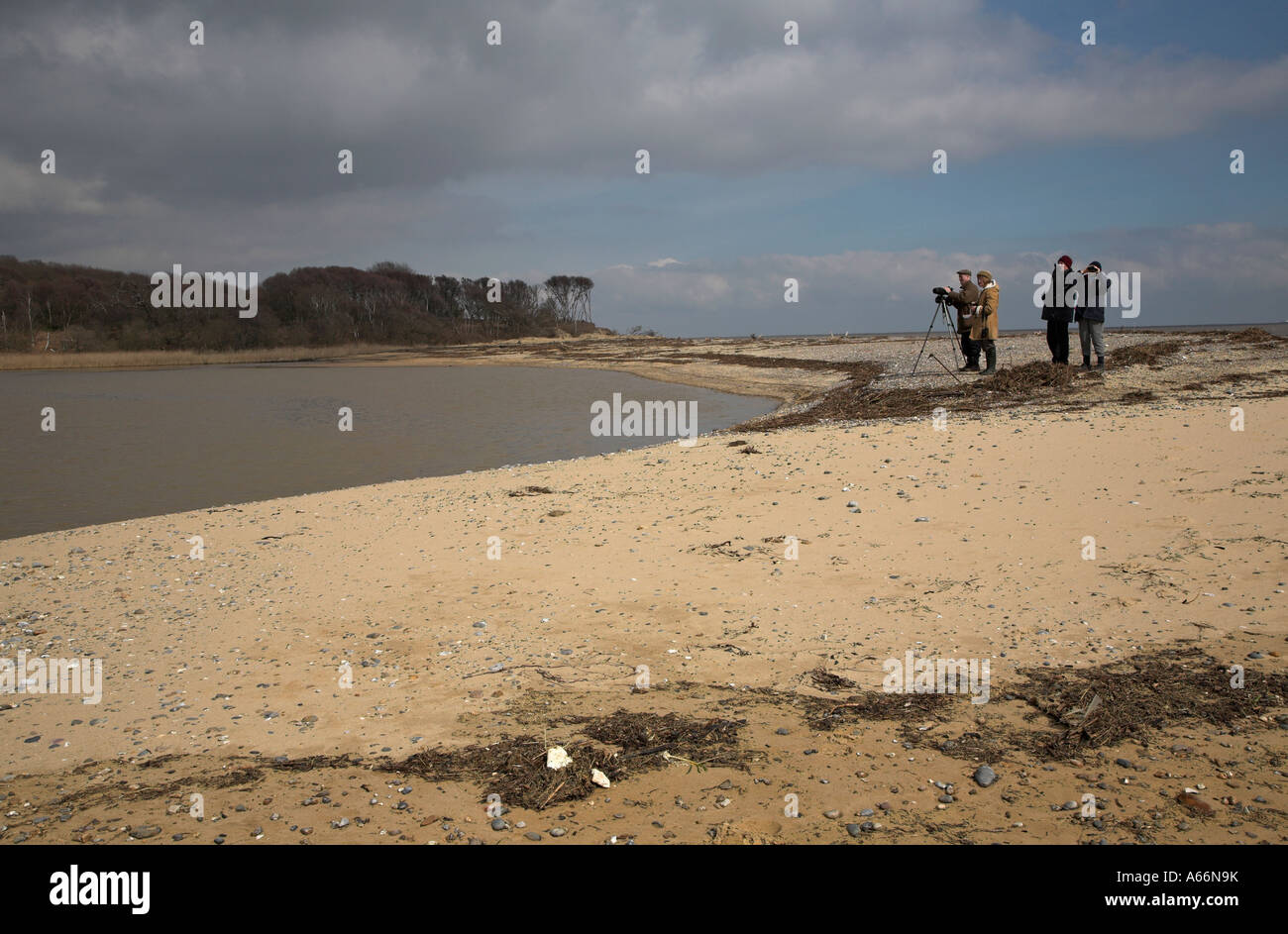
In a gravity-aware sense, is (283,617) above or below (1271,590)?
below

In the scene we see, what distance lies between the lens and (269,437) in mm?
20422

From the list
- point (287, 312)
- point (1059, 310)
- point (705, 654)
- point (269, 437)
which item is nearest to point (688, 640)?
point (705, 654)

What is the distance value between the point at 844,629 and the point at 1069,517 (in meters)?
3.02

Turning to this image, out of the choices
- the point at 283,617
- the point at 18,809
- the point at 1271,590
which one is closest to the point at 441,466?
the point at 283,617

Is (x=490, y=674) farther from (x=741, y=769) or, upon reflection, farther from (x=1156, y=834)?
(x=1156, y=834)

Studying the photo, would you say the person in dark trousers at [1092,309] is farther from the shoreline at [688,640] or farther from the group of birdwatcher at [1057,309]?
the shoreline at [688,640]

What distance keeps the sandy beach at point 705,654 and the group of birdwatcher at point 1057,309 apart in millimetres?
5301

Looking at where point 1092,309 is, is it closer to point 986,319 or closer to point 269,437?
point 986,319

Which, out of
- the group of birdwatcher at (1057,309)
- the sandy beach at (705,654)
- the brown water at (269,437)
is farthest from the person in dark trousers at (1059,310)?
the brown water at (269,437)

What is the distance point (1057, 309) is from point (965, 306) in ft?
6.04

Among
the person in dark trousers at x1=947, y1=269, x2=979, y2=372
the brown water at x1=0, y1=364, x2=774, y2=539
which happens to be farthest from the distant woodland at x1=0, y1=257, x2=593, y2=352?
the person in dark trousers at x1=947, y1=269, x2=979, y2=372

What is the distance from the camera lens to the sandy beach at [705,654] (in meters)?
3.27

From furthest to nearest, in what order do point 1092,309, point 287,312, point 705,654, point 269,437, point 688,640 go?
point 287,312, point 269,437, point 1092,309, point 688,640, point 705,654

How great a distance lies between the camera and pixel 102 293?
88.5 metres
